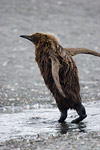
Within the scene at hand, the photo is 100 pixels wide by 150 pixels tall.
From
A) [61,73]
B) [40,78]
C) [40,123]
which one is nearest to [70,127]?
[40,123]

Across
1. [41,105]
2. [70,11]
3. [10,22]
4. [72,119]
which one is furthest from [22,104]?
[70,11]

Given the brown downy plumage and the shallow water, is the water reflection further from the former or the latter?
the brown downy plumage

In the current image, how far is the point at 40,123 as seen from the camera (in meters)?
6.08

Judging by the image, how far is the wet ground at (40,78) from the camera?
516 centimetres

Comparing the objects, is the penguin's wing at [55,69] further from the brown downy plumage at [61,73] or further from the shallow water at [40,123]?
the shallow water at [40,123]

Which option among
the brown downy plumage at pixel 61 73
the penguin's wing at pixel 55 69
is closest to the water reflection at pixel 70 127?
the brown downy plumage at pixel 61 73

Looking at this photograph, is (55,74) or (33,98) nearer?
(55,74)

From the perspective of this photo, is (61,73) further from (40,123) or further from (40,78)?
(40,78)

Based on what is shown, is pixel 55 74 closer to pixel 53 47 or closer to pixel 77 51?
pixel 53 47

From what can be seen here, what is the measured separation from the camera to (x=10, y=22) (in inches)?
568

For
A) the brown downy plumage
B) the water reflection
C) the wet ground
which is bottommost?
the wet ground

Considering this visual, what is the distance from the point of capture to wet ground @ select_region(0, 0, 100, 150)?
16.9ft

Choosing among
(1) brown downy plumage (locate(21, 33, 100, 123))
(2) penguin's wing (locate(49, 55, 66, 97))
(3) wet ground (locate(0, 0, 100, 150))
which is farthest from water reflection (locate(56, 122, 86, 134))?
(2) penguin's wing (locate(49, 55, 66, 97))

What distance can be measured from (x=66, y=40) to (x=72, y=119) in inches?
271
